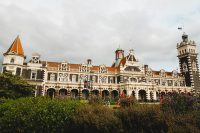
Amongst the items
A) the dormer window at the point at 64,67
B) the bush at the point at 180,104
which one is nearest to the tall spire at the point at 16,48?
the dormer window at the point at 64,67

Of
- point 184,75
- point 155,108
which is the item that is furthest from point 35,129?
point 184,75

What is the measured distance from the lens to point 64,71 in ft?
172

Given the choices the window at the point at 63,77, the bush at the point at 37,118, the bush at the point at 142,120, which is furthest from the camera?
the window at the point at 63,77

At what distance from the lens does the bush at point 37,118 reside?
573 inches

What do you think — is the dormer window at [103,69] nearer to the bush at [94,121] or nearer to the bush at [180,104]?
the bush at [94,121]

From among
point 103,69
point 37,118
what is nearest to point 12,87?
point 37,118

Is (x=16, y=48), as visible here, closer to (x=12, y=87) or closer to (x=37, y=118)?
(x=12, y=87)

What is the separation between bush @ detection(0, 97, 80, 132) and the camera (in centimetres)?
1456

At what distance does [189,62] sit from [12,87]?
189 feet

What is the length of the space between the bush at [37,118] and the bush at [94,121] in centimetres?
81

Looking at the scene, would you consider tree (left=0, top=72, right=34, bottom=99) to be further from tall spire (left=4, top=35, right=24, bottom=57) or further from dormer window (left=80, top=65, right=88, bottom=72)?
dormer window (left=80, top=65, right=88, bottom=72)

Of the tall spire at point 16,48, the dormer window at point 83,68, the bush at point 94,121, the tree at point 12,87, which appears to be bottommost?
the bush at point 94,121

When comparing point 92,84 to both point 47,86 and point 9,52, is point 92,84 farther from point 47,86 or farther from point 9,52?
point 9,52

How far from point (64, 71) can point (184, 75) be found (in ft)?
136
